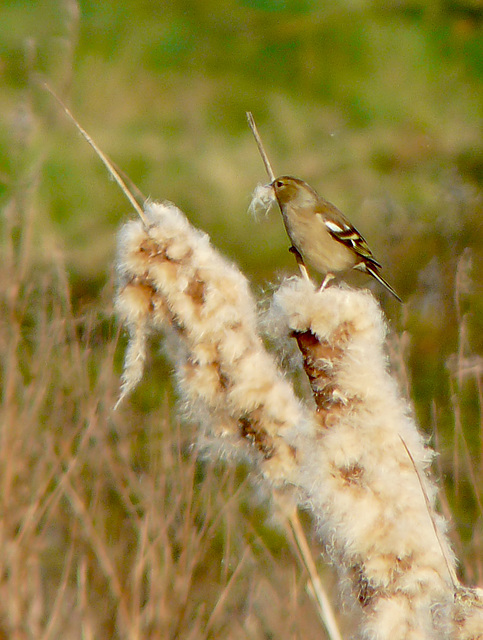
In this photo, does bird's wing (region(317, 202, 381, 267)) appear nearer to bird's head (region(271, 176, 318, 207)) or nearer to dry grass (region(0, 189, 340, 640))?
bird's head (region(271, 176, 318, 207))

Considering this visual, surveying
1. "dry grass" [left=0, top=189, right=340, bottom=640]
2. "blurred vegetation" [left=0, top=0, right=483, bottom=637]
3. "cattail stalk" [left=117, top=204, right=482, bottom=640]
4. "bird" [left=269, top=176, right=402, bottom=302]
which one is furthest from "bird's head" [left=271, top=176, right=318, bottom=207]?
"blurred vegetation" [left=0, top=0, right=483, bottom=637]

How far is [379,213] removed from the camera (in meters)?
9.35

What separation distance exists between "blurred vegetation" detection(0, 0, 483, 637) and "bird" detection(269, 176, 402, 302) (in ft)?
18.2

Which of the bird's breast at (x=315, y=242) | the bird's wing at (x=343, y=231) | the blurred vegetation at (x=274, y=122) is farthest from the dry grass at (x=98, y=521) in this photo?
the blurred vegetation at (x=274, y=122)

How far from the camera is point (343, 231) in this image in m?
2.91

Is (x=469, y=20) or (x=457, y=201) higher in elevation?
(x=469, y=20)

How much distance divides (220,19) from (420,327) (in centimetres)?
737

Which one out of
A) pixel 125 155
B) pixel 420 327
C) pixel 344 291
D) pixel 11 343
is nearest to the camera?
pixel 344 291

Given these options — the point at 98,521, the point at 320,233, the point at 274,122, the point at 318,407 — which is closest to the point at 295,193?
the point at 320,233

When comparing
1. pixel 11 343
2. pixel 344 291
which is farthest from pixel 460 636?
pixel 11 343

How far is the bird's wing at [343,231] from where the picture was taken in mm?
2865

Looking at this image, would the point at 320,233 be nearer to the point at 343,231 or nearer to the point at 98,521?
the point at 343,231

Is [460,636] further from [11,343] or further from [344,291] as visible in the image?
[11,343]

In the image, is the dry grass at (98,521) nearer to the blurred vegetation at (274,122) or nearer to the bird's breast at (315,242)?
the bird's breast at (315,242)
